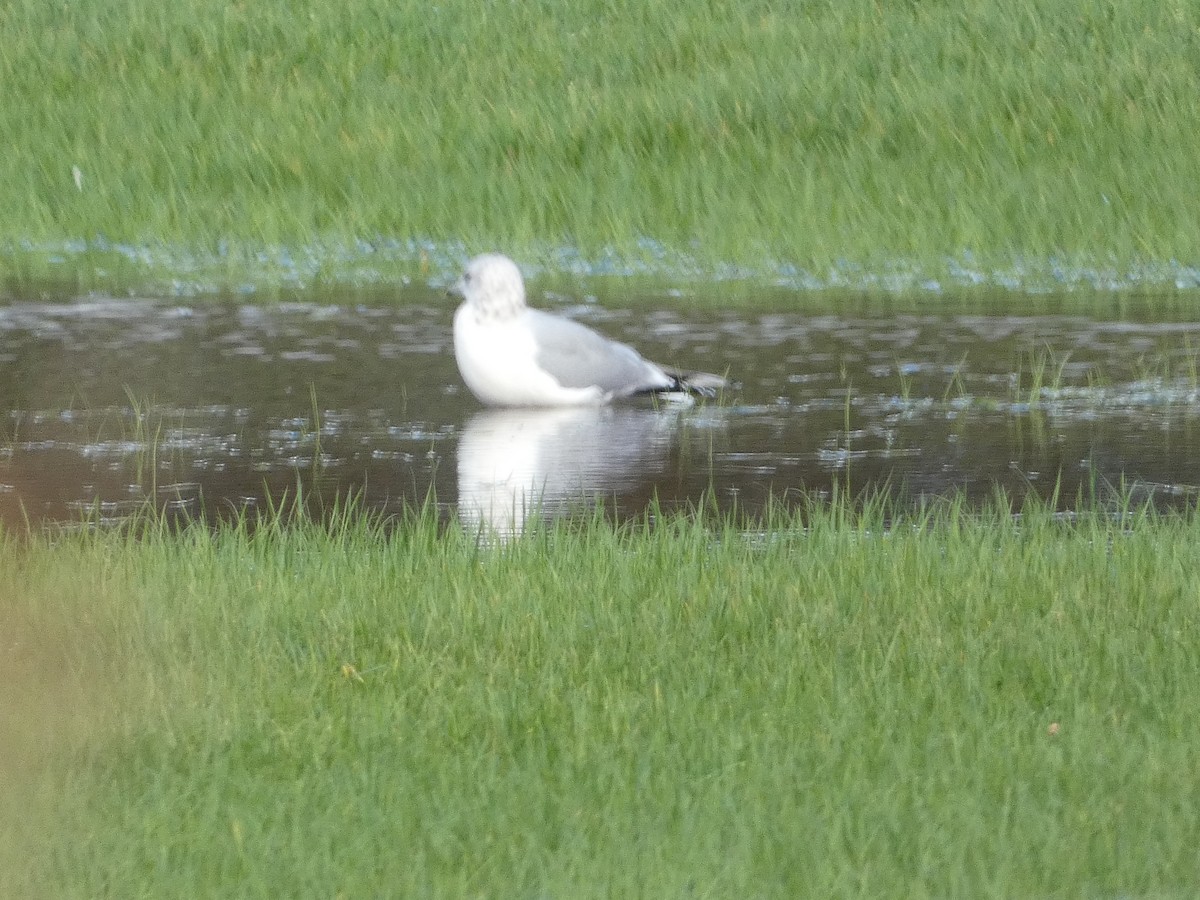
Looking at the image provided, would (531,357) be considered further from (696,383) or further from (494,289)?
(696,383)

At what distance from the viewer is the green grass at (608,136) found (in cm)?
1201

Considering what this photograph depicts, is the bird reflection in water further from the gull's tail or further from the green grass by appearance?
the green grass

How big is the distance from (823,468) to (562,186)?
236 inches

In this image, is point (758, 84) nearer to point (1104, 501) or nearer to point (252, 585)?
point (1104, 501)

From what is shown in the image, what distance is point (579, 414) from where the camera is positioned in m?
8.12

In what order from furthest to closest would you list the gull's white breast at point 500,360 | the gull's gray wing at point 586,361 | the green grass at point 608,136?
the green grass at point 608,136 < the gull's gray wing at point 586,361 < the gull's white breast at point 500,360

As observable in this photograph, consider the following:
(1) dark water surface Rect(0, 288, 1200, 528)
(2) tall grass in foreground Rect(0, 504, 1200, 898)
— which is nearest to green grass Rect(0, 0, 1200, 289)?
(1) dark water surface Rect(0, 288, 1200, 528)

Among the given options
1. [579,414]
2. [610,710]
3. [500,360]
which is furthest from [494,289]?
[610,710]

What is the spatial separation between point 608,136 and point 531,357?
5.50 meters

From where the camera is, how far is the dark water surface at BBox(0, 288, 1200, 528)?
6.71 metres

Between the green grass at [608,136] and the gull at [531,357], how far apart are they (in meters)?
3.46

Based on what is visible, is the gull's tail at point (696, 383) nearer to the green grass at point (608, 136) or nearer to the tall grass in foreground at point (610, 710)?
the tall grass in foreground at point (610, 710)

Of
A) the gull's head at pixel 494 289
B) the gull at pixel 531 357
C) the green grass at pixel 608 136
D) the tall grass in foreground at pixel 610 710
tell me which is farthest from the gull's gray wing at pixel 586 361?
the green grass at pixel 608 136

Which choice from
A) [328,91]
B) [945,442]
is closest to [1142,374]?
[945,442]
